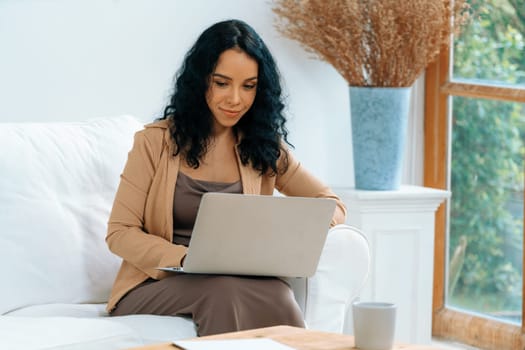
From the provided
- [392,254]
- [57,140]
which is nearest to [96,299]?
[57,140]

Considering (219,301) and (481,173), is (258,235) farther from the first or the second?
(481,173)

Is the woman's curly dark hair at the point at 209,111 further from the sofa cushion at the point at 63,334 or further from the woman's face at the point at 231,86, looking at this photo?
the sofa cushion at the point at 63,334

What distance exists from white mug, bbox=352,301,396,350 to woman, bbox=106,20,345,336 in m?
0.61

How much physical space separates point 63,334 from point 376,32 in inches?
72.1

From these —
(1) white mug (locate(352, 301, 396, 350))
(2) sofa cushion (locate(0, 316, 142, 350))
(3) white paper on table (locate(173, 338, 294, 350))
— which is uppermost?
(1) white mug (locate(352, 301, 396, 350))

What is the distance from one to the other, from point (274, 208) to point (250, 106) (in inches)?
23.2

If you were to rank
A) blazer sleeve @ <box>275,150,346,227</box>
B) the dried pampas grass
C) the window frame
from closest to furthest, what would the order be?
blazer sleeve @ <box>275,150,346,227</box> → the dried pampas grass → the window frame

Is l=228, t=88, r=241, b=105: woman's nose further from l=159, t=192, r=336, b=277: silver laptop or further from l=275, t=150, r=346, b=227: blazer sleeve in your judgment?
l=159, t=192, r=336, b=277: silver laptop

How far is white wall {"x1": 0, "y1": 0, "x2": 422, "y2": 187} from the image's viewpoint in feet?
10.5

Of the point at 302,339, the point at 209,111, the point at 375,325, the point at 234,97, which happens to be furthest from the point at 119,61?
the point at 375,325

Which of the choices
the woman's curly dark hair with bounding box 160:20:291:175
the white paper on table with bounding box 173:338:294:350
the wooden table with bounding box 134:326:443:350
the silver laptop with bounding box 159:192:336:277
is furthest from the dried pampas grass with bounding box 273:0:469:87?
the white paper on table with bounding box 173:338:294:350

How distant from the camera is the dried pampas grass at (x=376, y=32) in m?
3.55

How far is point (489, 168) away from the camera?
3.89 m

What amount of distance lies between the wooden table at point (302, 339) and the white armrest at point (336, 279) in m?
0.63
